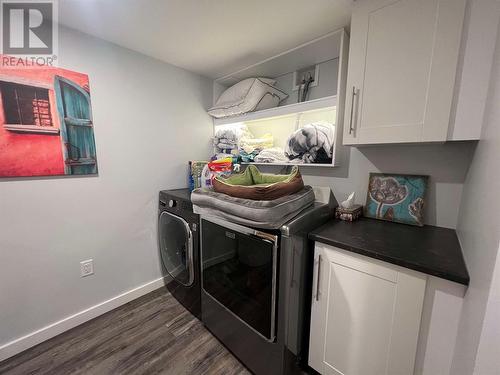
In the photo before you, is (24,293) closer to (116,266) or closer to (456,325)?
(116,266)

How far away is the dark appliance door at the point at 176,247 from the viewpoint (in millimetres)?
1569

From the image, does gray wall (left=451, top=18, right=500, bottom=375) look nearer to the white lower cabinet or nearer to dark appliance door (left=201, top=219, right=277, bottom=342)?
the white lower cabinet

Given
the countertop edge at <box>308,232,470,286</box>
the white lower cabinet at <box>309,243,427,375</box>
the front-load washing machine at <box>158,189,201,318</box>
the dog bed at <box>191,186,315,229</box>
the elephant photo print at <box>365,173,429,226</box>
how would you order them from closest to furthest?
the countertop edge at <box>308,232,470,286</box>
the white lower cabinet at <box>309,243,427,375</box>
the dog bed at <box>191,186,315,229</box>
the elephant photo print at <box>365,173,429,226</box>
the front-load washing machine at <box>158,189,201,318</box>

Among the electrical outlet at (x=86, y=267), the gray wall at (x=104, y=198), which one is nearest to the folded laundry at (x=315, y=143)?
the gray wall at (x=104, y=198)

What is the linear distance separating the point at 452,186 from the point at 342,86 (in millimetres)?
869

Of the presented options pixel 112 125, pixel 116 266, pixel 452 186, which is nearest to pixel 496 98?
pixel 452 186

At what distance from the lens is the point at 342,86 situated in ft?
4.28

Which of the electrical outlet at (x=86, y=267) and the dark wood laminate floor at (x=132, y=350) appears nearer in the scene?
the dark wood laminate floor at (x=132, y=350)

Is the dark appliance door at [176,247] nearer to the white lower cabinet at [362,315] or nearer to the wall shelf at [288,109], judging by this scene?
the white lower cabinet at [362,315]

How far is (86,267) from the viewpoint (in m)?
1.55

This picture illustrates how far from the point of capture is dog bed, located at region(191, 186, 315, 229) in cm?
99

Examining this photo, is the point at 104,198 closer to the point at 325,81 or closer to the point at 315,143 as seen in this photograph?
the point at 315,143

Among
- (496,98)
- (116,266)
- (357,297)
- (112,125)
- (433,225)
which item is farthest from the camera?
(116,266)

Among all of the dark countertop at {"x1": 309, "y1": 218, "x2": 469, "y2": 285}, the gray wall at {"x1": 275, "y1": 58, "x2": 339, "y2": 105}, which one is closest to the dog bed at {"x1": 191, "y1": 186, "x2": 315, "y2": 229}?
the dark countertop at {"x1": 309, "y1": 218, "x2": 469, "y2": 285}
